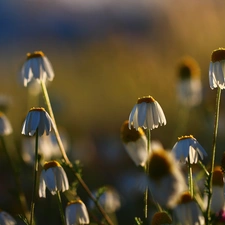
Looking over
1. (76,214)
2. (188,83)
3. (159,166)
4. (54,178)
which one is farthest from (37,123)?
(188,83)

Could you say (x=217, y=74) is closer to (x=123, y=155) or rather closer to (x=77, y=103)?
(x=123, y=155)

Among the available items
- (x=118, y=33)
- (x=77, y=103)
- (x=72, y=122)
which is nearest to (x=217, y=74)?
(x=118, y=33)

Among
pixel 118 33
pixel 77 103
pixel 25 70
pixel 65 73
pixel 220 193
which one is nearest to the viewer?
pixel 220 193

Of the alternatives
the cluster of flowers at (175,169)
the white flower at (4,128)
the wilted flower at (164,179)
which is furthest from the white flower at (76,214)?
the wilted flower at (164,179)

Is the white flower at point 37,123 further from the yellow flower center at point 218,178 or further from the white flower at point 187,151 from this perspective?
the yellow flower center at point 218,178

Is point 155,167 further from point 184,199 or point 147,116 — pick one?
point 147,116
